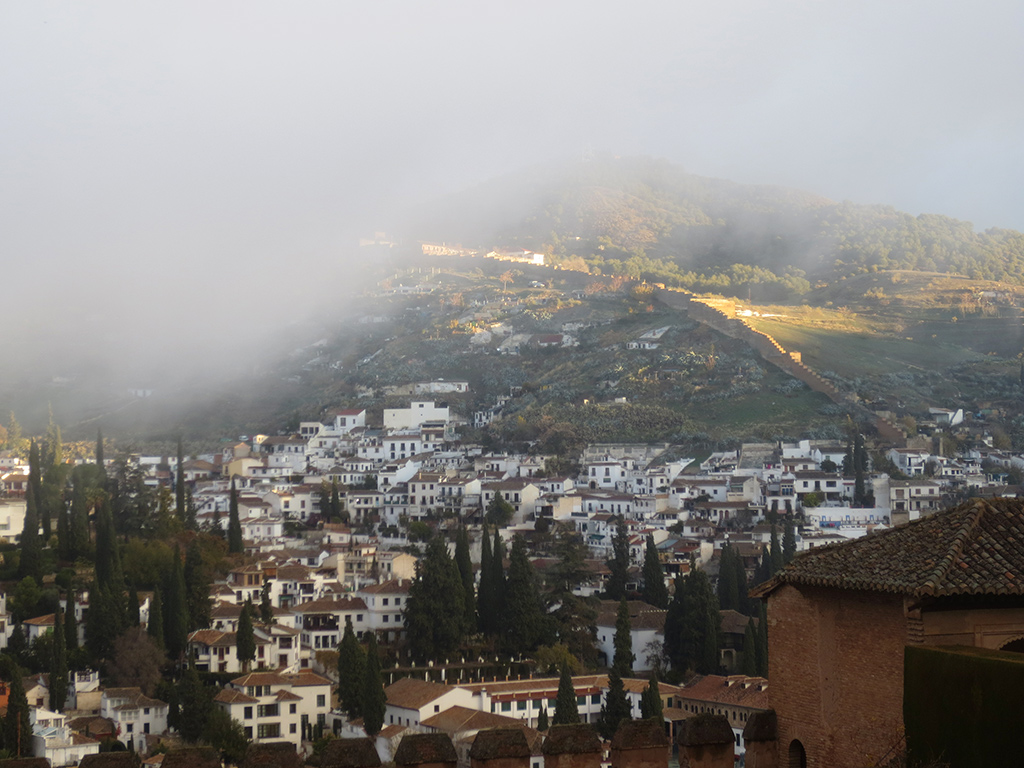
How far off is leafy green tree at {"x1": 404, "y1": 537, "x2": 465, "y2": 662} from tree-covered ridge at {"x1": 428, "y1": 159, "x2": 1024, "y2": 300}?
3277 inches

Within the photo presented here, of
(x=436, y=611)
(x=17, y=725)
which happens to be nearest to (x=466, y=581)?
(x=436, y=611)

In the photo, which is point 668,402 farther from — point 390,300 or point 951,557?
point 951,557

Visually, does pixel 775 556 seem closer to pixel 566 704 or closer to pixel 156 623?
pixel 566 704

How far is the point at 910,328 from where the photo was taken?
9819 centimetres

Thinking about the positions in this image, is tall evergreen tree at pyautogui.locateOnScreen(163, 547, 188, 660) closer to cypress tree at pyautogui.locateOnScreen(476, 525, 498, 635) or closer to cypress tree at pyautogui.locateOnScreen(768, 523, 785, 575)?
cypress tree at pyautogui.locateOnScreen(476, 525, 498, 635)

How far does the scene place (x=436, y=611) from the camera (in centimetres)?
4369

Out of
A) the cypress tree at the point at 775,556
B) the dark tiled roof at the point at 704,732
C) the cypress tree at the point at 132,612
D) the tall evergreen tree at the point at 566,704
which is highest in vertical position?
the dark tiled roof at the point at 704,732

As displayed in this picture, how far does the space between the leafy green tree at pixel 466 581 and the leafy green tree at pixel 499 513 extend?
36.6 feet

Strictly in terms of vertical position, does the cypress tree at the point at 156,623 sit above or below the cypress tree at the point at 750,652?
above

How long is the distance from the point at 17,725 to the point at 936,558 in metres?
29.0

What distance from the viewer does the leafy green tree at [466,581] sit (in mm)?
45000

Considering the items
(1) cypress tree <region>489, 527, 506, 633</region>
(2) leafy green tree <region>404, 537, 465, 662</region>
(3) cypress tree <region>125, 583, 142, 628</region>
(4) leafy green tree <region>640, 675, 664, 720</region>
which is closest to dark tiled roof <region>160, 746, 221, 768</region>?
(4) leafy green tree <region>640, 675, 664, 720</region>

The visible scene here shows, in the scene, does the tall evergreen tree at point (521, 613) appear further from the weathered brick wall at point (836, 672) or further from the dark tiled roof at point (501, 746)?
the dark tiled roof at point (501, 746)

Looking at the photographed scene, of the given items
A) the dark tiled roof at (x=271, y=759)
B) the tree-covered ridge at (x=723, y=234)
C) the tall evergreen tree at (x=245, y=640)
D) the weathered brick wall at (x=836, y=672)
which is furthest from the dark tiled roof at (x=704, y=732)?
the tree-covered ridge at (x=723, y=234)
